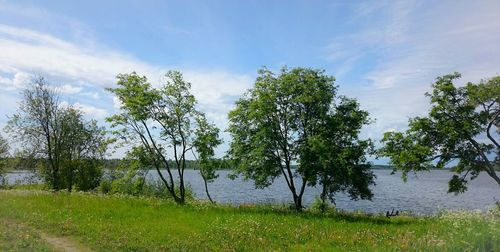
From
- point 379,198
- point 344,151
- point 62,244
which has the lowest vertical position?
point 379,198

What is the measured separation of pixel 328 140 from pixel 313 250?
15.1 m

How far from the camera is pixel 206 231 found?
1734 centimetres

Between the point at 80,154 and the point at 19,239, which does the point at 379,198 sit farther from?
the point at 19,239

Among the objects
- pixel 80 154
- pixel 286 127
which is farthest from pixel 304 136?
pixel 80 154

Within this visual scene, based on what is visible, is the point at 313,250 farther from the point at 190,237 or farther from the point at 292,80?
the point at 292,80

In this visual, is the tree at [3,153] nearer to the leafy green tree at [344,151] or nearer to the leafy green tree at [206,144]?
the leafy green tree at [206,144]

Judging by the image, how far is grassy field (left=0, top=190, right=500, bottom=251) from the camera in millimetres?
10773

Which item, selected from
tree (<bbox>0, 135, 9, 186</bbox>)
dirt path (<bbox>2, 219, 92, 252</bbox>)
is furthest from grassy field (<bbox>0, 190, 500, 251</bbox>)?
tree (<bbox>0, 135, 9, 186</bbox>)

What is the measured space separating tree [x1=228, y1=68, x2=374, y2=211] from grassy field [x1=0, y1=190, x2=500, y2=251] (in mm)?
5219

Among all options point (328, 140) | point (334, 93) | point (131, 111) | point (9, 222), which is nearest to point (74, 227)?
point (9, 222)

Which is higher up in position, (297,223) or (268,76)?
(268,76)

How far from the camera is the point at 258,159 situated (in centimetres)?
2856

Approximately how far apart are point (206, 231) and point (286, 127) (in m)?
13.6

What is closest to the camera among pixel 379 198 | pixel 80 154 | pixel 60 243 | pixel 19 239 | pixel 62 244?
pixel 19 239
